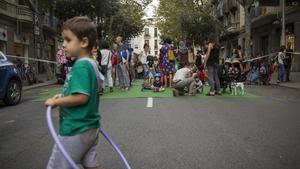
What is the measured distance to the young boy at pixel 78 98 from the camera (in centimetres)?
302

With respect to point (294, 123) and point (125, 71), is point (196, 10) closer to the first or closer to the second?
point (125, 71)

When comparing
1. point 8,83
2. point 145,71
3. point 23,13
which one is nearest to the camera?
point 8,83

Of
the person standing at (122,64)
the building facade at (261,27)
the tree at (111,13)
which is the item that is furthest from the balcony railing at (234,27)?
the person standing at (122,64)

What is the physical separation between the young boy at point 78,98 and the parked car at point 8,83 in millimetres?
8534

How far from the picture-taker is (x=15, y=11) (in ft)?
102

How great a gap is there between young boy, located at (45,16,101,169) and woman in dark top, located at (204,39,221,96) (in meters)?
10.2

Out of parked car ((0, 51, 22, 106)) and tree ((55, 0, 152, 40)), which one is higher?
tree ((55, 0, 152, 40))

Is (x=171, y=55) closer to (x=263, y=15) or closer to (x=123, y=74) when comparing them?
(x=123, y=74)

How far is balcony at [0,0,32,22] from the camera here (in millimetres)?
28812

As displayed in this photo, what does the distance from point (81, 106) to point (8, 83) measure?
354 inches

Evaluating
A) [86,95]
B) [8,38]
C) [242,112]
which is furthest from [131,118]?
[8,38]

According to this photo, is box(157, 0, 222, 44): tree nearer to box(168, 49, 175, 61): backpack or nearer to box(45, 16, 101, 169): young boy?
box(168, 49, 175, 61): backpack

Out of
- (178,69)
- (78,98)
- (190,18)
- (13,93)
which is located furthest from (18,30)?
(78,98)

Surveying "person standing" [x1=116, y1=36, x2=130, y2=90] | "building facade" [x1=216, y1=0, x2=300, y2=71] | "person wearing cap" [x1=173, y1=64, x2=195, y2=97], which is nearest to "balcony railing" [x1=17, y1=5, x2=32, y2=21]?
"building facade" [x1=216, y1=0, x2=300, y2=71]
